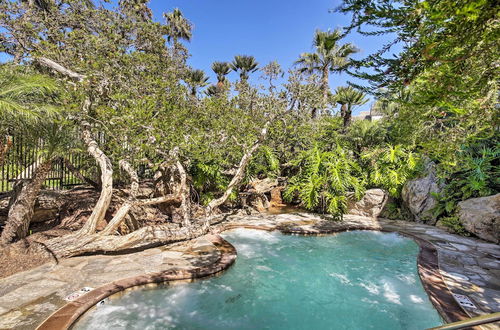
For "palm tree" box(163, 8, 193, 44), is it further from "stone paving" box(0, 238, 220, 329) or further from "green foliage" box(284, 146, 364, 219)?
"stone paving" box(0, 238, 220, 329)

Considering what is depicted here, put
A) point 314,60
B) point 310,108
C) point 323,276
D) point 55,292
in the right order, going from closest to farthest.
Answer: point 55,292
point 323,276
point 310,108
point 314,60

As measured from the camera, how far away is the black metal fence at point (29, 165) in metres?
5.96

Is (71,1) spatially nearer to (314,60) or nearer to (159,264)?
(159,264)

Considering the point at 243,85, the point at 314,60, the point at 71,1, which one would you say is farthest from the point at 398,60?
the point at 314,60

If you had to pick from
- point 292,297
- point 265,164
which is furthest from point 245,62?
point 292,297

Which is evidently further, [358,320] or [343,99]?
[343,99]

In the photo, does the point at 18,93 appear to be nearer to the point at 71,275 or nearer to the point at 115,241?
the point at 71,275

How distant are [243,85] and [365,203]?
6337mm

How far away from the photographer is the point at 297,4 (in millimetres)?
6988

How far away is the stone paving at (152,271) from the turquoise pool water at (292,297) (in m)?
0.51

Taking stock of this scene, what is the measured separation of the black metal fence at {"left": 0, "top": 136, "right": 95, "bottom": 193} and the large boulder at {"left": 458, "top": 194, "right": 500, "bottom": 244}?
34.4ft

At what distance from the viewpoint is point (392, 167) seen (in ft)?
32.4

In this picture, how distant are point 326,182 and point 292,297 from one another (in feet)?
17.5

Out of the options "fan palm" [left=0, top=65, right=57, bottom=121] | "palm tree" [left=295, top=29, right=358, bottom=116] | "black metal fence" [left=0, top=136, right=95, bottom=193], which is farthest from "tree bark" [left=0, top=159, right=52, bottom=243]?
"palm tree" [left=295, top=29, right=358, bottom=116]
